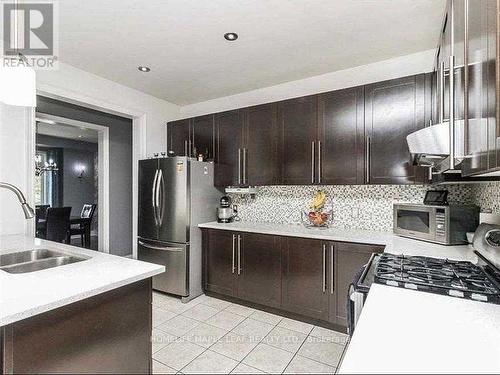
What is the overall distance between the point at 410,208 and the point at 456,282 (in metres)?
1.11

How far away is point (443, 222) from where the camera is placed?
76.5 inches

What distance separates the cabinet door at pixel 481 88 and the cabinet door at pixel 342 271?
55.5 inches

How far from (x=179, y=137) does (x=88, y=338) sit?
284cm

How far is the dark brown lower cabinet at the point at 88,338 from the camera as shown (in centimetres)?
92

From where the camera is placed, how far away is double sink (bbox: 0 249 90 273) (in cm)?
155

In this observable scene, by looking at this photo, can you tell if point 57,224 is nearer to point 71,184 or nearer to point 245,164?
point 71,184

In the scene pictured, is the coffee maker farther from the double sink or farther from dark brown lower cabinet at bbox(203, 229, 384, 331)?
the double sink

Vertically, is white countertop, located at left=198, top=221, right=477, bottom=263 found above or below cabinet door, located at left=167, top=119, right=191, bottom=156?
below

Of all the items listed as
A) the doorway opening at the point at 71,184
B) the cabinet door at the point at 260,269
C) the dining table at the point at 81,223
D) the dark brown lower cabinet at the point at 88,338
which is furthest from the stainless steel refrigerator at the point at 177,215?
the dining table at the point at 81,223

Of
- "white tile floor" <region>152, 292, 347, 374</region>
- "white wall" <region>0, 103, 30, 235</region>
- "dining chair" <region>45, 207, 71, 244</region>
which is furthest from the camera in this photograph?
"dining chair" <region>45, 207, 71, 244</region>

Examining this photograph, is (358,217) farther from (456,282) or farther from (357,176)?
(456,282)

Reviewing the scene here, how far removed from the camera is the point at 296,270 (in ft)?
8.20

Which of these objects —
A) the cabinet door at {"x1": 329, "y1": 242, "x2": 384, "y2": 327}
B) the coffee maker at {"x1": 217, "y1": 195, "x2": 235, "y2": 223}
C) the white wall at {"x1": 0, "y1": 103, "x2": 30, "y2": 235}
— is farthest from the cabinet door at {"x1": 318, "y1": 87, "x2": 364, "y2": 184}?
the white wall at {"x1": 0, "y1": 103, "x2": 30, "y2": 235}

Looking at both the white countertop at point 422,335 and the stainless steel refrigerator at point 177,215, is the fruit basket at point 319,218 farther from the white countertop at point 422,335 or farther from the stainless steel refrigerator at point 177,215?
the white countertop at point 422,335
